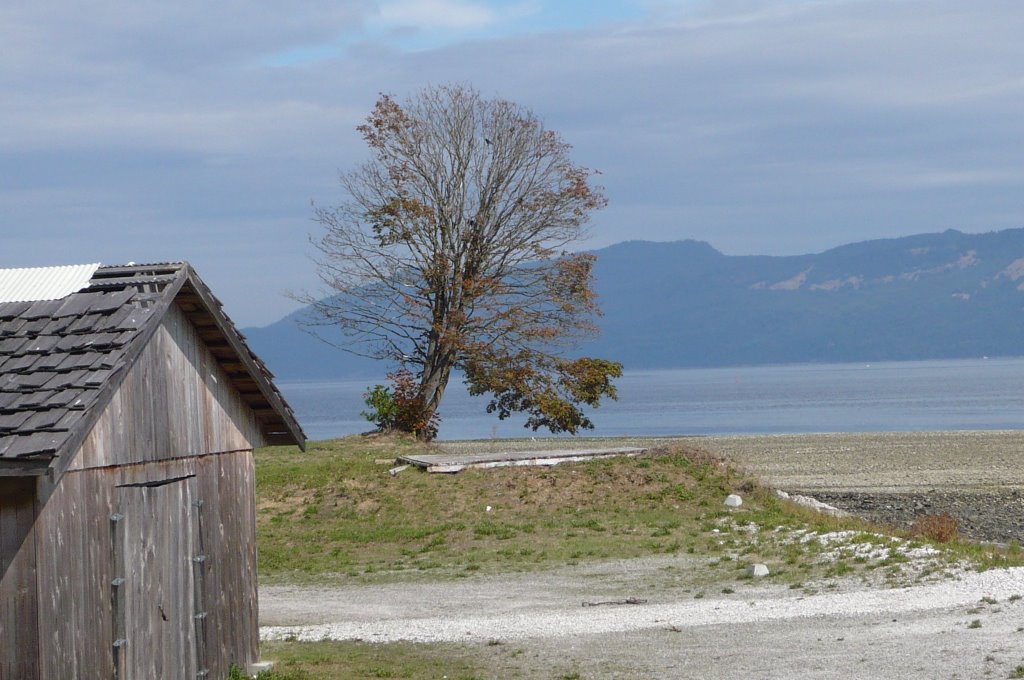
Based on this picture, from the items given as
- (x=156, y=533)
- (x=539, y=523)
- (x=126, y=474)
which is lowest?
(x=539, y=523)

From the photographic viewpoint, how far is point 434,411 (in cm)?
4541

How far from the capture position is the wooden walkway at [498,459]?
1286 inches

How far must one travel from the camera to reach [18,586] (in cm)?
1070

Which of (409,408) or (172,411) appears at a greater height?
(172,411)

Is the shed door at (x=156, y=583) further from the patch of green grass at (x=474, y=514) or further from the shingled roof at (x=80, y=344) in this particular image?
the patch of green grass at (x=474, y=514)

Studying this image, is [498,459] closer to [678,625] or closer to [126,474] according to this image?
[678,625]

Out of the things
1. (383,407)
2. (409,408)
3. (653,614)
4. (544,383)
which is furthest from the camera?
(544,383)

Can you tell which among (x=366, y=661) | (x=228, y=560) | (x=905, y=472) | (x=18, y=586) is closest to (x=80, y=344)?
(x=18, y=586)

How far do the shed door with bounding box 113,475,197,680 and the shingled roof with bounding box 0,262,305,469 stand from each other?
1360 millimetres

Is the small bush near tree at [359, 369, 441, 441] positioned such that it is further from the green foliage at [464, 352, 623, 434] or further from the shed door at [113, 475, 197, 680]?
the shed door at [113, 475, 197, 680]

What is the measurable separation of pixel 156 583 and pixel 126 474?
1.19 m

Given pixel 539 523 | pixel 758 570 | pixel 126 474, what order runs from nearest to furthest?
1. pixel 126 474
2. pixel 758 570
3. pixel 539 523

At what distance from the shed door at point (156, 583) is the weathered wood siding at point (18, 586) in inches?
40.9

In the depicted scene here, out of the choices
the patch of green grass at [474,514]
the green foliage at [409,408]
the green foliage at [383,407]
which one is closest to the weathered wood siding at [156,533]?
the patch of green grass at [474,514]
